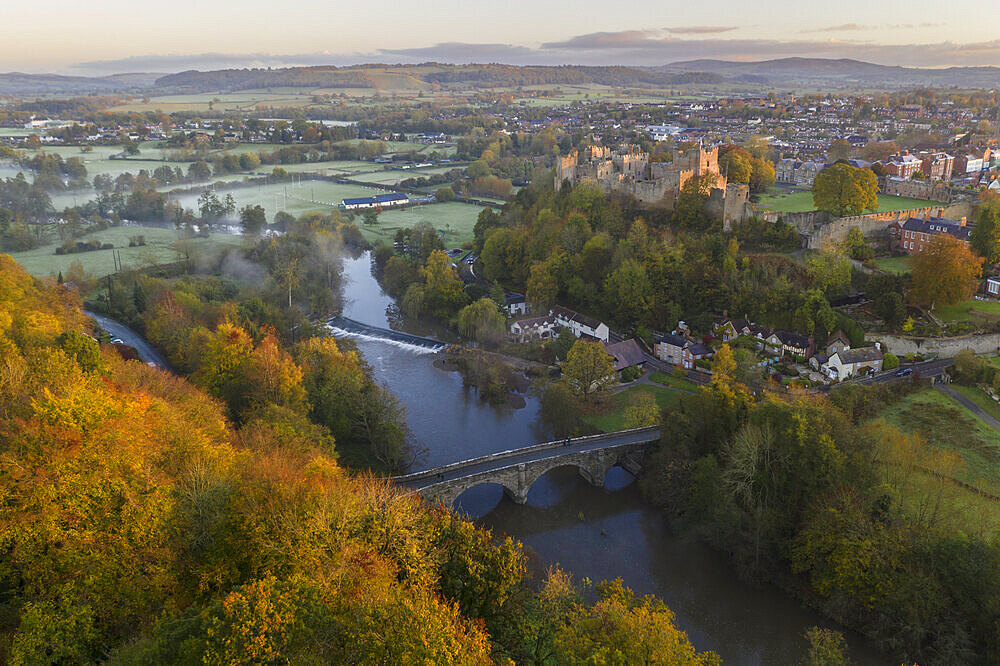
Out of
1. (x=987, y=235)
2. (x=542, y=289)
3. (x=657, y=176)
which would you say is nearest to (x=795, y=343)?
(x=987, y=235)

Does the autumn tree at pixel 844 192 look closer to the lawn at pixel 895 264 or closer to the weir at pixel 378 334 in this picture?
the lawn at pixel 895 264

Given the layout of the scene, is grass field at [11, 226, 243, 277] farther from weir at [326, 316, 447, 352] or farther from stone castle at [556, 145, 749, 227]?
stone castle at [556, 145, 749, 227]

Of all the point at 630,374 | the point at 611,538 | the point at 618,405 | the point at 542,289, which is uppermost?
the point at 542,289

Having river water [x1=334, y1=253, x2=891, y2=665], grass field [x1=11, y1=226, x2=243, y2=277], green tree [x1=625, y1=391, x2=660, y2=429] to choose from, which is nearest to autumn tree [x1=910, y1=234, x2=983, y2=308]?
green tree [x1=625, y1=391, x2=660, y2=429]

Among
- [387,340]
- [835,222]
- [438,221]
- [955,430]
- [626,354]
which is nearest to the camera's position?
[955,430]

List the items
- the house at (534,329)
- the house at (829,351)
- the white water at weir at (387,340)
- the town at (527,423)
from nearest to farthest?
the town at (527,423), the house at (829,351), the house at (534,329), the white water at weir at (387,340)

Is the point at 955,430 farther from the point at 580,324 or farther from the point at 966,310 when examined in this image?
the point at 580,324

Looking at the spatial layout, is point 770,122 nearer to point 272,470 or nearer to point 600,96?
point 600,96

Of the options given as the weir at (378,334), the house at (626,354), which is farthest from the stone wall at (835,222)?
the weir at (378,334)
